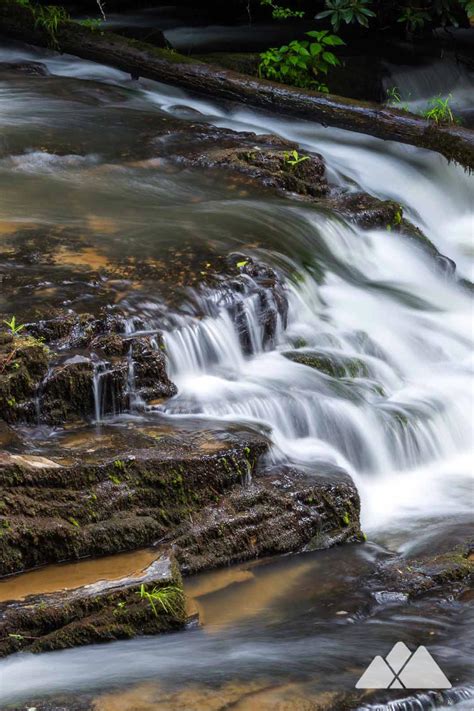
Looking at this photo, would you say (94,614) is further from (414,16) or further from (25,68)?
(414,16)

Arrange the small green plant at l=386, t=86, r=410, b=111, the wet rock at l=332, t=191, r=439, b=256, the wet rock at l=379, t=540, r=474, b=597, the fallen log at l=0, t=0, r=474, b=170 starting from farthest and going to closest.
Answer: the small green plant at l=386, t=86, r=410, b=111 → the fallen log at l=0, t=0, r=474, b=170 → the wet rock at l=332, t=191, r=439, b=256 → the wet rock at l=379, t=540, r=474, b=597

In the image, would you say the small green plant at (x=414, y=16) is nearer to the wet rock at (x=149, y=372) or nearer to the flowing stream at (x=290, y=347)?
the flowing stream at (x=290, y=347)

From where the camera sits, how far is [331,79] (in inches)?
486

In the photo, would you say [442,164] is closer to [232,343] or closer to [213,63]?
[213,63]

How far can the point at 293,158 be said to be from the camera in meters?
8.90

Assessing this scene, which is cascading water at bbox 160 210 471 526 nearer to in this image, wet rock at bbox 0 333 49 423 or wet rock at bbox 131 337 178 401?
wet rock at bbox 131 337 178 401

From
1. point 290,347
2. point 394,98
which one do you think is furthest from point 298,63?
point 290,347

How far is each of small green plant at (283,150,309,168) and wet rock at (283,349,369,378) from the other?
9.05 ft

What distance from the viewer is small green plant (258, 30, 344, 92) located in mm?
11594

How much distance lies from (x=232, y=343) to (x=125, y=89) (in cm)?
577

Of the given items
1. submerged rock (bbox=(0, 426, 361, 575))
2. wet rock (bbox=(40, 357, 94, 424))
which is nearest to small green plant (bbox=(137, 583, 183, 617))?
submerged rock (bbox=(0, 426, 361, 575))

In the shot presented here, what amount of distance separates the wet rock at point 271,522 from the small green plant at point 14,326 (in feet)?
4.60

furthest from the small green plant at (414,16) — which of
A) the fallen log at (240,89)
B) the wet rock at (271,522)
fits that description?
the wet rock at (271,522)

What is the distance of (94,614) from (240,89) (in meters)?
7.47
